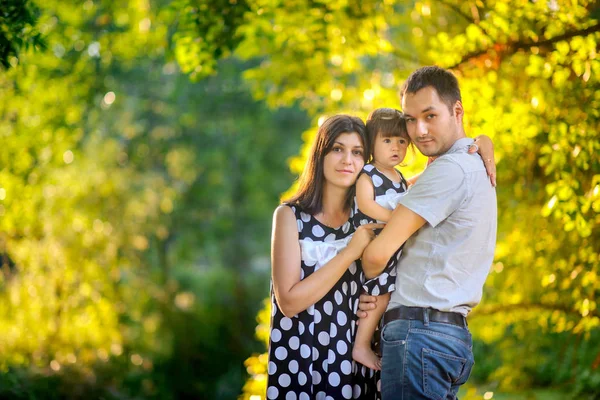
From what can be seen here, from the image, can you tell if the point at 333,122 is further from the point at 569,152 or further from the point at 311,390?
the point at 569,152

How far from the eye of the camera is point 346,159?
115 inches

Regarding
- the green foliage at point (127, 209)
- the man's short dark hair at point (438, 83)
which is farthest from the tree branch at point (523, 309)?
the green foliage at point (127, 209)

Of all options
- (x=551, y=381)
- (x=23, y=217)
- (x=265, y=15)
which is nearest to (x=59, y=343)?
(x=23, y=217)

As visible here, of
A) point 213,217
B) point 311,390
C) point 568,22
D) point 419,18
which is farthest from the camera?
point 213,217

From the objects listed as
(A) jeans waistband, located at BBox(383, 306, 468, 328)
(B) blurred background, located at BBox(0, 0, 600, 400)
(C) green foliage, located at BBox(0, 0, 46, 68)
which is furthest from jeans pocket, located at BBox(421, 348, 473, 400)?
(C) green foliage, located at BBox(0, 0, 46, 68)

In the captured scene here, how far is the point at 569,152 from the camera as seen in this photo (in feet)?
12.0

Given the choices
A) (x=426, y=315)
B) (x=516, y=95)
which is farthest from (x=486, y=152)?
(x=516, y=95)

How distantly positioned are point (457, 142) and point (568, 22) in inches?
50.4

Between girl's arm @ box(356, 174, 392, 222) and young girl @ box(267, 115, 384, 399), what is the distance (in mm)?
56

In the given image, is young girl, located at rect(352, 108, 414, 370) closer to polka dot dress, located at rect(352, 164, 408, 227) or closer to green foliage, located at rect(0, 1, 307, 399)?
polka dot dress, located at rect(352, 164, 408, 227)

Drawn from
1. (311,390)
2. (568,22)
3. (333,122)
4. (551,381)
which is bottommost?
(551,381)

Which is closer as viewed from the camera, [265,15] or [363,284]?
[363,284]

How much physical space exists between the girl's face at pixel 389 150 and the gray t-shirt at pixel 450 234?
0.30 m

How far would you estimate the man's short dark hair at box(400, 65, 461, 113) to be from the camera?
269cm
